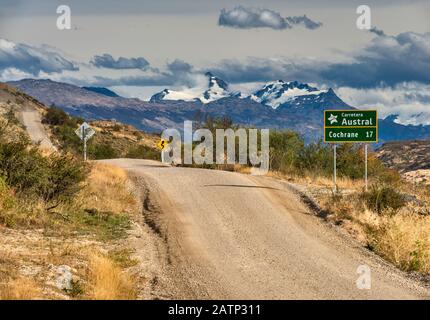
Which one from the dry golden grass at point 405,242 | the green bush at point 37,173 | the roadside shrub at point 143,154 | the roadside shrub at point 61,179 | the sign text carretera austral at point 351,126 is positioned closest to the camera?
the dry golden grass at point 405,242

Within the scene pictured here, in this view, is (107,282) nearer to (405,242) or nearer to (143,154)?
(405,242)

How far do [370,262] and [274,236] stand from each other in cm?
315

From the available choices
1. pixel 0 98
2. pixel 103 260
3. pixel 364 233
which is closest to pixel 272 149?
pixel 364 233

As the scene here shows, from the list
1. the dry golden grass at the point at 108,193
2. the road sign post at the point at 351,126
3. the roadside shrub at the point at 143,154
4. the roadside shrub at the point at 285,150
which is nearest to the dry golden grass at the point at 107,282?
the dry golden grass at the point at 108,193

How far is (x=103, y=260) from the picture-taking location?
12.9m

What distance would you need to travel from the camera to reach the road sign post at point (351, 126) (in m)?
24.7

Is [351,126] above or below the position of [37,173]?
above

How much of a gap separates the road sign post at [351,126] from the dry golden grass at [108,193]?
800cm

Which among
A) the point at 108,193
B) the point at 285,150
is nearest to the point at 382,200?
the point at 108,193

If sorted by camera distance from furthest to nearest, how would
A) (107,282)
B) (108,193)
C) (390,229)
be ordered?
(108,193) < (390,229) < (107,282)

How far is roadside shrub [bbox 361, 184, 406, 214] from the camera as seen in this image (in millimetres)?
20859

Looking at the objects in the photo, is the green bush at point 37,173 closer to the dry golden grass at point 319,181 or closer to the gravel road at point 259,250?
the gravel road at point 259,250

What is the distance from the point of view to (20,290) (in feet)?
32.1
